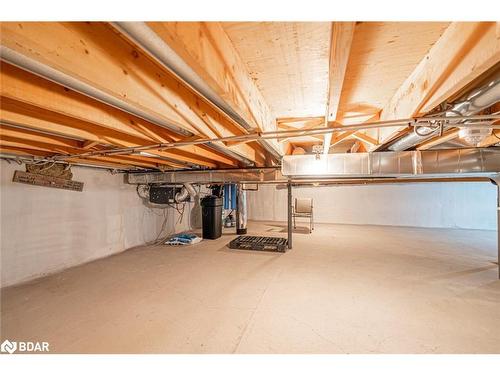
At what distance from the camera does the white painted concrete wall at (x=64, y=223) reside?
240cm

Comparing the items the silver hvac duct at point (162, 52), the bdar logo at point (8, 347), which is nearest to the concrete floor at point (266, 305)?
the bdar logo at point (8, 347)

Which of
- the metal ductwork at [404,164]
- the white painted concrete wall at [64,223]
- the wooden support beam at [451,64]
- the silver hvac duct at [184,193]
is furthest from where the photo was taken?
the silver hvac duct at [184,193]

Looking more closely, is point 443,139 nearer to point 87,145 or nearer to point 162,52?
point 162,52

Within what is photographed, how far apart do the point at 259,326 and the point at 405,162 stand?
86.0 inches

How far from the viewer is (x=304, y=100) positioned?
1.34 meters

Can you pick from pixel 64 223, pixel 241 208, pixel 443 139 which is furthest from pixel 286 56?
pixel 241 208

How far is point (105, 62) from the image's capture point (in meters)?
0.74

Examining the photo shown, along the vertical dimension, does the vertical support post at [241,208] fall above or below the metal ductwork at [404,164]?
below

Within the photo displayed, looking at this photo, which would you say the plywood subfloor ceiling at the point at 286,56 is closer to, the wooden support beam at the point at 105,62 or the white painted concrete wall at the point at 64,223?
the wooden support beam at the point at 105,62

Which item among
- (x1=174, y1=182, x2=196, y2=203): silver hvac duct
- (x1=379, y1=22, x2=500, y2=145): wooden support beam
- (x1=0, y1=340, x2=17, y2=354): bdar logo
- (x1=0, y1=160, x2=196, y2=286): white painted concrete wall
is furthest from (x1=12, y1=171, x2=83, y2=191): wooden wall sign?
(x1=379, y1=22, x2=500, y2=145): wooden support beam

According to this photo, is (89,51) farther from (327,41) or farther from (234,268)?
(234,268)

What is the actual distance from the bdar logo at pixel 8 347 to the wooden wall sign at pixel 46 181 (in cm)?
185

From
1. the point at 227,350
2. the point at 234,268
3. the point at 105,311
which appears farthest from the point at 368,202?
the point at 105,311

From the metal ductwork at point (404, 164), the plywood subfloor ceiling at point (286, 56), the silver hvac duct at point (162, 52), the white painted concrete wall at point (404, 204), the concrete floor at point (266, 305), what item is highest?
the plywood subfloor ceiling at point (286, 56)
